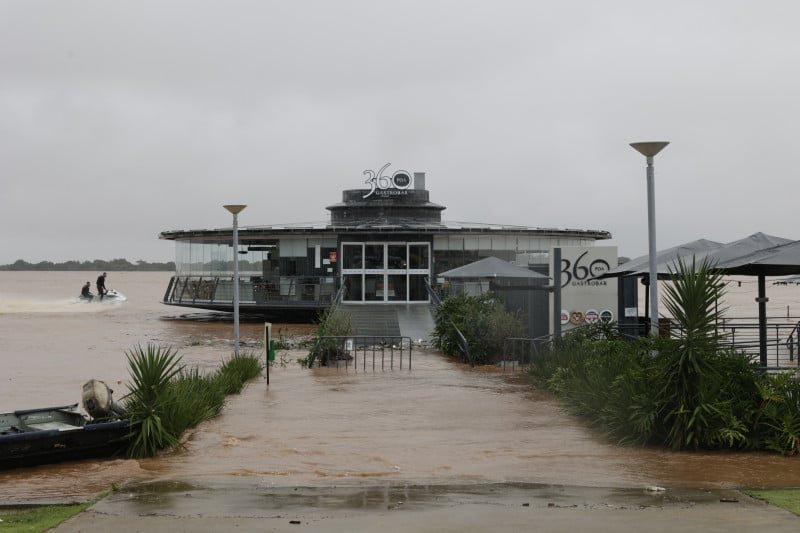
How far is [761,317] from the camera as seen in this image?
647 inches

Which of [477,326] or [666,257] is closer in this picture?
[666,257]

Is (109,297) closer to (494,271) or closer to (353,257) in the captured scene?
(353,257)

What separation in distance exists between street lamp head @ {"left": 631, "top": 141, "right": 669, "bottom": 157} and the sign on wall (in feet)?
32.5

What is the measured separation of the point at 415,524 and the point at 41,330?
4273 cm

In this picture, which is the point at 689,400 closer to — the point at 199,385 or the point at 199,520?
the point at 199,520

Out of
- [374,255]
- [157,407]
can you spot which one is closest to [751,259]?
[157,407]

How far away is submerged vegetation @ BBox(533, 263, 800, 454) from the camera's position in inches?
486

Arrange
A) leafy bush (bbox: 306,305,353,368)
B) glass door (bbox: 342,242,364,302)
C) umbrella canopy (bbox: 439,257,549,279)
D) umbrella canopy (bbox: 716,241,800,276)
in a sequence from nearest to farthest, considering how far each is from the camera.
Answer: umbrella canopy (bbox: 716,241,800,276), leafy bush (bbox: 306,305,353,368), umbrella canopy (bbox: 439,257,549,279), glass door (bbox: 342,242,364,302)

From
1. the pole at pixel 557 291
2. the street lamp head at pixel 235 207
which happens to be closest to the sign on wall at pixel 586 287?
the pole at pixel 557 291

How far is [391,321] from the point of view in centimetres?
3550

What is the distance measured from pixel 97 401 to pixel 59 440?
100 centimetres

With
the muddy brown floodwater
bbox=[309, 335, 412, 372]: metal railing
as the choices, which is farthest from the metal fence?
bbox=[309, 335, 412, 372]: metal railing

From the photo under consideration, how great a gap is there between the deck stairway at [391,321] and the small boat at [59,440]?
1678cm

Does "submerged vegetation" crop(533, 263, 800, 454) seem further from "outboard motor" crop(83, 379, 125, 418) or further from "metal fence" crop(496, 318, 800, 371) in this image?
"metal fence" crop(496, 318, 800, 371)
